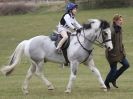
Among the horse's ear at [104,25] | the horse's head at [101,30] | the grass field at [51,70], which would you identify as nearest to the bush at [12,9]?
the grass field at [51,70]

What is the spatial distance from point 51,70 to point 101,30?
10205 millimetres

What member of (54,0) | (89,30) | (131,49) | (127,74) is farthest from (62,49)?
(54,0)

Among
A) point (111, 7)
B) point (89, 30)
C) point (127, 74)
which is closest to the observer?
point (89, 30)

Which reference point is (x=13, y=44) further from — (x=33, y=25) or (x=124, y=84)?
(x=124, y=84)

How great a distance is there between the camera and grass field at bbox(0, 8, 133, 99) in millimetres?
14148

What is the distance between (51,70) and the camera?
24.2m

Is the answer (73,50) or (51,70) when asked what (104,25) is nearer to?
(73,50)

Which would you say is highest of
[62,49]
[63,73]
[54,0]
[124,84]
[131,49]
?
[62,49]

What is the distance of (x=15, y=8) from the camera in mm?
63312

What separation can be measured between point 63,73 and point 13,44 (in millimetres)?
18454

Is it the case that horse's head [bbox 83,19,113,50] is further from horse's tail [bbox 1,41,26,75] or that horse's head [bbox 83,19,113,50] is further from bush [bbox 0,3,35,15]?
bush [bbox 0,3,35,15]

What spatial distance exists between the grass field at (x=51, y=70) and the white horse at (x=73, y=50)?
62cm

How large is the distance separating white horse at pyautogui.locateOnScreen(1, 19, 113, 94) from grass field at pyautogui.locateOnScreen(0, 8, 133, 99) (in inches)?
24.3

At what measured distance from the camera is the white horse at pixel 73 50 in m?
14.4
